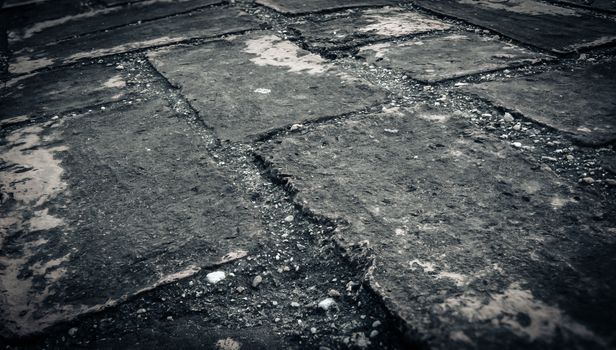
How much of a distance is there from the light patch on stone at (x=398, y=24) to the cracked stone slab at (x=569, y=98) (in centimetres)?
62

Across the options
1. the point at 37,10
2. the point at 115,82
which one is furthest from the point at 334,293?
the point at 37,10

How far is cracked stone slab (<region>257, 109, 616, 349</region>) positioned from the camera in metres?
0.66

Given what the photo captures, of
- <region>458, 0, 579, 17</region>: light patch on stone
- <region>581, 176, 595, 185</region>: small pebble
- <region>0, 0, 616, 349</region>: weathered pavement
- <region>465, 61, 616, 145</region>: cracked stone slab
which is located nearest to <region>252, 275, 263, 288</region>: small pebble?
<region>0, 0, 616, 349</region>: weathered pavement

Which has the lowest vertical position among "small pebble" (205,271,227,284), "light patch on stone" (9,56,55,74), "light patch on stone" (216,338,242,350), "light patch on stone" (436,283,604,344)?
"light patch on stone" (216,338,242,350)

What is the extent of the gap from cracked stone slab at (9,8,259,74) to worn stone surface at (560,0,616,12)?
170 cm

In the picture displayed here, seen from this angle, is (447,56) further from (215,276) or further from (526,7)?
(215,276)

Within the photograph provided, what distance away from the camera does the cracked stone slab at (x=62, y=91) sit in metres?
1.47

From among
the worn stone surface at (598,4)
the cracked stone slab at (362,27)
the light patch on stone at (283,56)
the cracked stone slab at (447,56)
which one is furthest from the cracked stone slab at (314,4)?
the worn stone surface at (598,4)

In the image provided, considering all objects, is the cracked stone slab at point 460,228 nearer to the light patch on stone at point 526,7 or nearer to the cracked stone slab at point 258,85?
the cracked stone slab at point 258,85

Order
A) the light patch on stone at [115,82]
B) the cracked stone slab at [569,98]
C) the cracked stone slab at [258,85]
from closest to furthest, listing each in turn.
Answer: the cracked stone slab at [569,98] → the cracked stone slab at [258,85] → the light patch on stone at [115,82]

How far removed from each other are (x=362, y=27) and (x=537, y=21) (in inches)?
32.6

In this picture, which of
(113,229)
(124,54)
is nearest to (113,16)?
(124,54)

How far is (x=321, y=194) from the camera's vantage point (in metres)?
0.98

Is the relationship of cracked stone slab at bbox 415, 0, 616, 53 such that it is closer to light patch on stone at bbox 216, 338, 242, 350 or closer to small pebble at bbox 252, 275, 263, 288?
small pebble at bbox 252, 275, 263, 288
